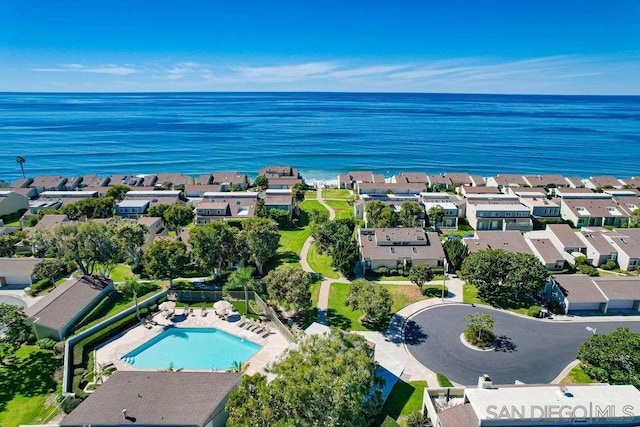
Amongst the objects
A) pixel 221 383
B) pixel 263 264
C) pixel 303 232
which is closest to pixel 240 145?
pixel 303 232

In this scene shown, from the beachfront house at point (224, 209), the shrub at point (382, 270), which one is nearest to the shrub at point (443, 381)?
the shrub at point (382, 270)

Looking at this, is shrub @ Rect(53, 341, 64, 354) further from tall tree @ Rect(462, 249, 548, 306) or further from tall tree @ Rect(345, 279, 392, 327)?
tall tree @ Rect(462, 249, 548, 306)

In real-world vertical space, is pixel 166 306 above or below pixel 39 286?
below

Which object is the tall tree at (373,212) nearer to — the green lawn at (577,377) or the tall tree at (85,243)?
the green lawn at (577,377)

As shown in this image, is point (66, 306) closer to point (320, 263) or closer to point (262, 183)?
point (320, 263)

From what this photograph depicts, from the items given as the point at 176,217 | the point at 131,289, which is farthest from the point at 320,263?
the point at 176,217

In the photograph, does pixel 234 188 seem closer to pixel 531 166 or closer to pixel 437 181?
pixel 437 181

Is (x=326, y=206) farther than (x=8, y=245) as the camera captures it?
Yes
